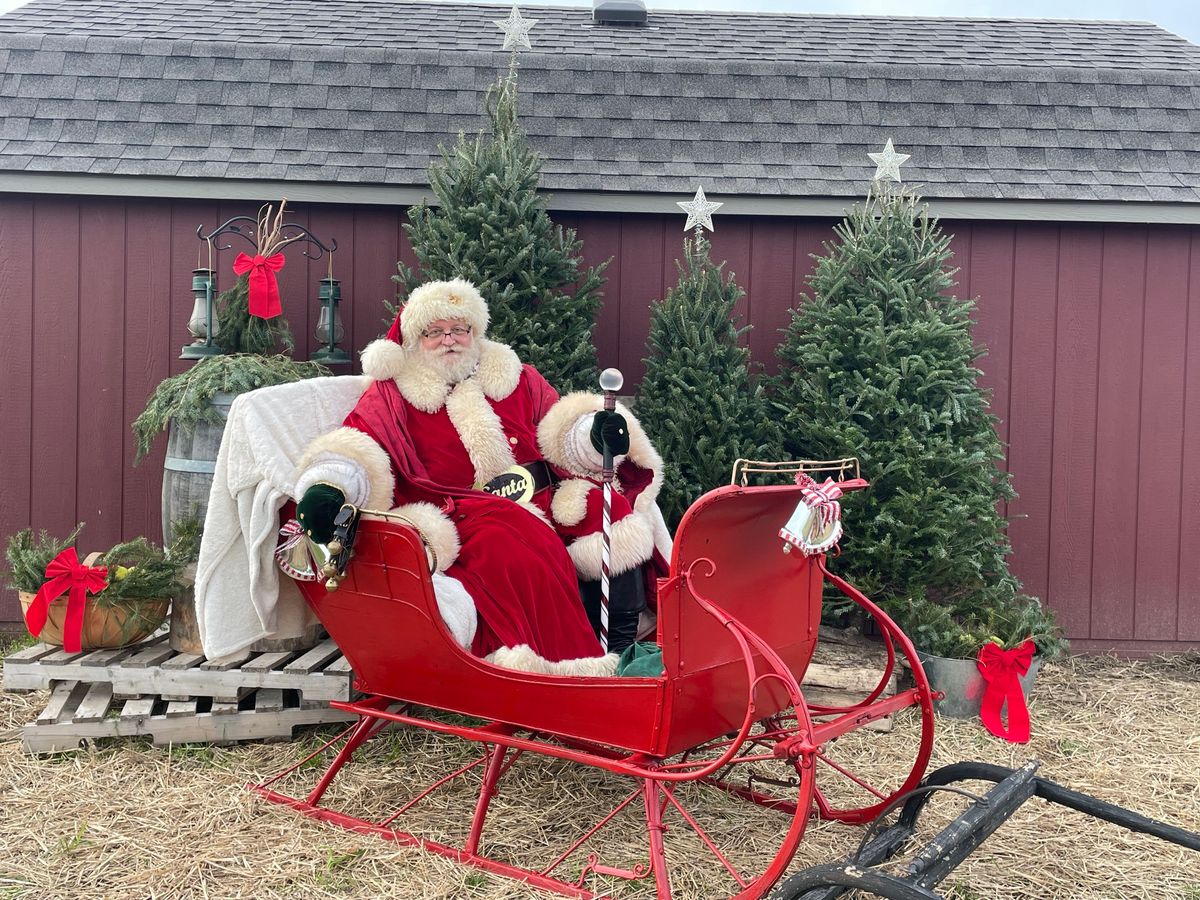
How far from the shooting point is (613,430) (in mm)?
3266

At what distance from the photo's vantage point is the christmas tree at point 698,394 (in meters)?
4.55

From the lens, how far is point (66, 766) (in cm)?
352

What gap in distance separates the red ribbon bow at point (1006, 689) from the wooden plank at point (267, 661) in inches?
106

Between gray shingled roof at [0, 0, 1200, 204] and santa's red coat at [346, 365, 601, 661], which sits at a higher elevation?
gray shingled roof at [0, 0, 1200, 204]

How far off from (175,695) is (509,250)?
90.4 inches

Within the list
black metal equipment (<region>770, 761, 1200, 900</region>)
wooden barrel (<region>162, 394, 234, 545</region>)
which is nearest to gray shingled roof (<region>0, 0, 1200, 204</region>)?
wooden barrel (<region>162, 394, 234, 545</region>)

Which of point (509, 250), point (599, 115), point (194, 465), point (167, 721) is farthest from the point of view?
point (599, 115)

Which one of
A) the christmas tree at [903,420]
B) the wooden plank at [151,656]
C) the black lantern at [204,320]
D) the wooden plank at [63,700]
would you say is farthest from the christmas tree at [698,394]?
the wooden plank at [63,700]

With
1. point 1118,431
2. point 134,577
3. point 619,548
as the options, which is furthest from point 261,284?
point 1118,431

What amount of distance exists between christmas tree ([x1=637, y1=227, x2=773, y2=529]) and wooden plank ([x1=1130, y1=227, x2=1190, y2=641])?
2.20 meters

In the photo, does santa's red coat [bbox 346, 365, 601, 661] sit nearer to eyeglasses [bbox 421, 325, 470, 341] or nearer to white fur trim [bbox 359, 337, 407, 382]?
white fur trim [bbox 359, 337, 407, 382]

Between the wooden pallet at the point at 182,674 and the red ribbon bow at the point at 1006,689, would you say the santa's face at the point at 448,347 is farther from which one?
the red ribbon bow at the point at 1006,689

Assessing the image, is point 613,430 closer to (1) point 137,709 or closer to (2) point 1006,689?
(2) point 1006,689

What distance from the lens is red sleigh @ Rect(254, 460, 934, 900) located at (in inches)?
97.0
